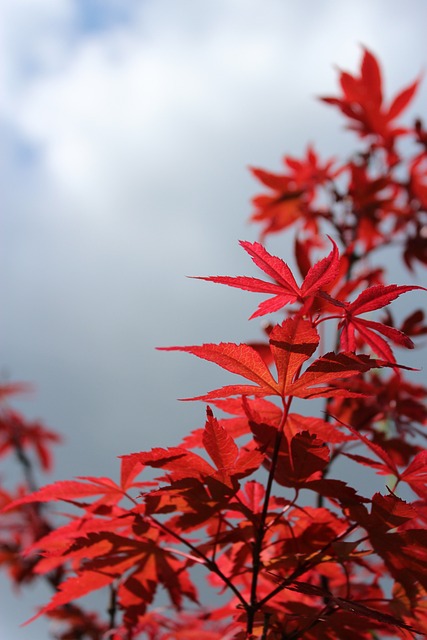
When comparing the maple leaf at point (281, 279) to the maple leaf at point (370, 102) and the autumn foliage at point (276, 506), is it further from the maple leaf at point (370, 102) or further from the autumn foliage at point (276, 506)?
the maple leaf at point (370, 102)

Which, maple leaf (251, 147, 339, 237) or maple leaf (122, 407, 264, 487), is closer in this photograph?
maple leaf (122, 407, 264, 487)

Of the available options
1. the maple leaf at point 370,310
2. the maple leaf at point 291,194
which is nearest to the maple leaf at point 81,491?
the maple leaf at point 370,310

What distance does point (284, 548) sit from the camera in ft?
2.08

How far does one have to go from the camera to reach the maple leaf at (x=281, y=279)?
50 cm

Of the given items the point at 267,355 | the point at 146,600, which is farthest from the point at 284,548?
the point at 267,355

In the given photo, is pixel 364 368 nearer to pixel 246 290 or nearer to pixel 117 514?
pixel 246 290

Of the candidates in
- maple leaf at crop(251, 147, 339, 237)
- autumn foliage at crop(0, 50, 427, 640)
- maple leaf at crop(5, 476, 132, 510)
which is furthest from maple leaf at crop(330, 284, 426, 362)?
maple leaf at crop(251, 147, 339, 237)

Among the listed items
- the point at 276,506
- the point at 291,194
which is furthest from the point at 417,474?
the point at 291,194

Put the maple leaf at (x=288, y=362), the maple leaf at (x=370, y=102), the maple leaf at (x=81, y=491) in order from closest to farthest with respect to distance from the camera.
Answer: the maple leaf at (x=288, y=362) < the maple leaf at (x=81, y=491) < the maple leaf at (x=370, y=102)

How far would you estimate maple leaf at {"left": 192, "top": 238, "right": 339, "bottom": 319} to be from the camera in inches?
19.6

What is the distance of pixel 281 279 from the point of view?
53cm

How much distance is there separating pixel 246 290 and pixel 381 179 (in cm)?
88

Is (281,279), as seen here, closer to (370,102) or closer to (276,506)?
(276,506)

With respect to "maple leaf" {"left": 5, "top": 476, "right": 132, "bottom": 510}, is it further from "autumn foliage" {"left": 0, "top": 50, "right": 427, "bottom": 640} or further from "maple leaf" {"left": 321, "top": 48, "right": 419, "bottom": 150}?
"maple leaf" {"left": 321, "top": 48, "right": 419, "bottom": 150}
